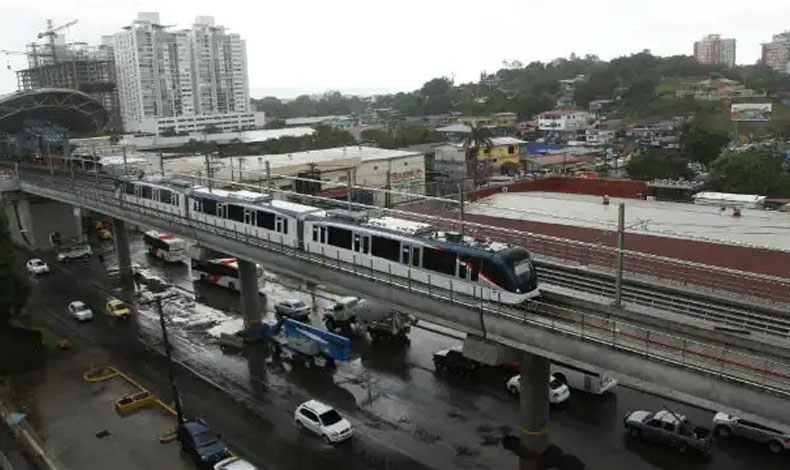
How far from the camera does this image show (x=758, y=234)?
26.2 meters

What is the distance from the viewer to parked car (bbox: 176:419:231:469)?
19719mm

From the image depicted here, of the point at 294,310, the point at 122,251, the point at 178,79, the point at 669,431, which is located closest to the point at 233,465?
the point at 669,431

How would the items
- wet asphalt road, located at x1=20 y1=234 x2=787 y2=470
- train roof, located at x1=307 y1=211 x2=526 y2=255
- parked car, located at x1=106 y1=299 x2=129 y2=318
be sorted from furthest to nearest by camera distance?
parked car, located at x1=106 y1=299 x2=129 y2=318 < wet asphalt road, located at x1=20 y1=234 x2=787 y2=470 < train roof, located at x1=307 y1=211 x2=526 y2=255

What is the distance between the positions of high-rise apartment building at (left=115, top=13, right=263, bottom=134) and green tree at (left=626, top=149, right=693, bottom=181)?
357 feet

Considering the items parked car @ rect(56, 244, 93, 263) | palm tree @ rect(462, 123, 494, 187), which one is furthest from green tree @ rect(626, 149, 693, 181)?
parked car @ rect(56, 244, 93, 263)

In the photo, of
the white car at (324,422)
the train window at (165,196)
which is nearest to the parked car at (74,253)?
the train window at (165,196)

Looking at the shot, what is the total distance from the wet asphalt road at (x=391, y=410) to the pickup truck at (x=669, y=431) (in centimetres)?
33

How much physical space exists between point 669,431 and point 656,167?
49065 millimetres

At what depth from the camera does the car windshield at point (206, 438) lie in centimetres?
2019

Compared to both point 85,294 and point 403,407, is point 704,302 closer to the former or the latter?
point 403,407

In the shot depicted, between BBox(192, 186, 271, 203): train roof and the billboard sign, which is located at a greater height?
the billboard sign

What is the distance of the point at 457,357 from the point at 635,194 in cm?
1950

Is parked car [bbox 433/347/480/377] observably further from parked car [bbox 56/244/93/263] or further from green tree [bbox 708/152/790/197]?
green tree [bbox 708/152/790/197]

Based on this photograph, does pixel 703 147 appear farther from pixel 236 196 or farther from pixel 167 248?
pixel 236 196
